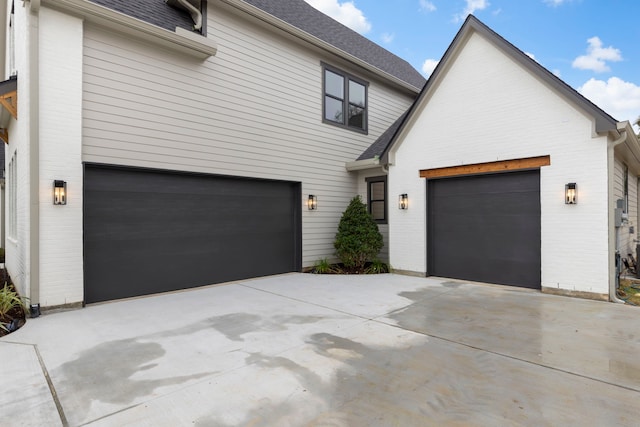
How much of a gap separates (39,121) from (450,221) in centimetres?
824

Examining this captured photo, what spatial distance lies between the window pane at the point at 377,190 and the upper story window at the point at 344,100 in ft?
6.22

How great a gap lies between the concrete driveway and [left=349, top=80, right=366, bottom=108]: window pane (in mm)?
6995

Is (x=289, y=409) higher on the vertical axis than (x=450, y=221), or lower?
lower

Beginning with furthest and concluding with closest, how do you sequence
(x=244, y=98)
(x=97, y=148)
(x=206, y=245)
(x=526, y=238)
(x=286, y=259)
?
(x=286, y=259) < (x=244, y=98) < (x=206, y=245) < (x=526, y=238) < (x=97, y=148)

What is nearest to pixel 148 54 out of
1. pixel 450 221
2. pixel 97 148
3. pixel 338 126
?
pixel 97 148

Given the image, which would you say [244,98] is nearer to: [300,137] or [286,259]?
[300,137]

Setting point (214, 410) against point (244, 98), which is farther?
point (244, 98)

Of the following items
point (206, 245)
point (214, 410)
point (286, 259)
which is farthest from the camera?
point (286, 259)

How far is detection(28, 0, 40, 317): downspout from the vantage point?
5078 millimetres

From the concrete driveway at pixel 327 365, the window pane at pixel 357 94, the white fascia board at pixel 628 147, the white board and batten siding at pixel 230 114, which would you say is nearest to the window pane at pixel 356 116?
the window pane at pixel 357 94

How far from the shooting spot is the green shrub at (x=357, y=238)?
29.2 feet

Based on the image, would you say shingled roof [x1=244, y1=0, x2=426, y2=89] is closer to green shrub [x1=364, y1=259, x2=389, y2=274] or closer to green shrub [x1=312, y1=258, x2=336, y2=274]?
green shrub [x1=312, y1=258, x2=336, y2=274]

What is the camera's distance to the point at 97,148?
19.1ft

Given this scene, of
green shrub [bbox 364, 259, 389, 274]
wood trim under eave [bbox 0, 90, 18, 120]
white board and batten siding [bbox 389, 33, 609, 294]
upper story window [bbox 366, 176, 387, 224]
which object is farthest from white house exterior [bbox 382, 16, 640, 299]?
wood trim under eave [bbox 0, 90, 18, 120]
